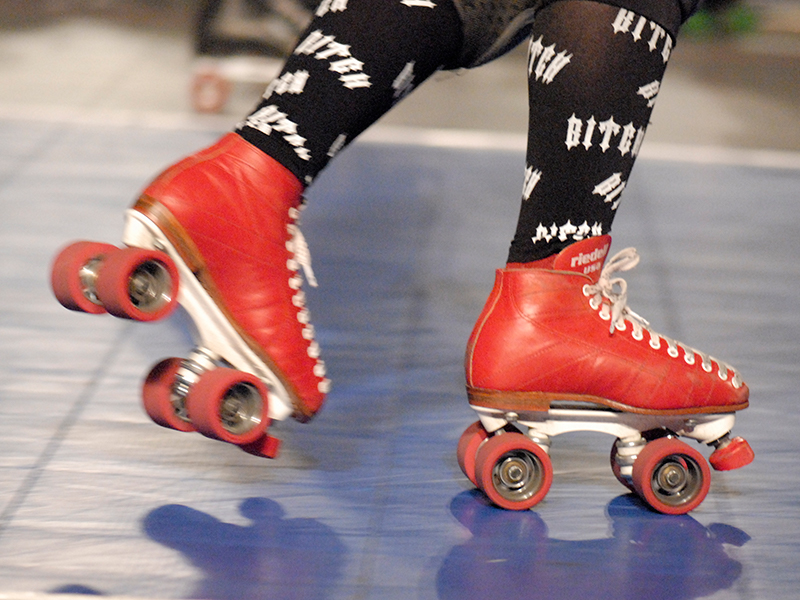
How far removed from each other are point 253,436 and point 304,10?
9.11ft

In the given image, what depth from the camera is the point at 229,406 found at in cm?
94

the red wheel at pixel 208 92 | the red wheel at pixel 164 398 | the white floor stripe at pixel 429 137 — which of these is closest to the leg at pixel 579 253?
the red wheel at pixel 164 398

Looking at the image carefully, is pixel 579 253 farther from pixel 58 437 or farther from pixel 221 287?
pixel 58 437

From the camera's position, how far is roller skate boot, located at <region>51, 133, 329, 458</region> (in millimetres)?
895

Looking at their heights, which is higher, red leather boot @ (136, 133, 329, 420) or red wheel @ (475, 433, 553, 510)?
red leather boot @ (136, 133, 329, 420)

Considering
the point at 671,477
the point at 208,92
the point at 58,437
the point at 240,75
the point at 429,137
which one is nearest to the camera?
the point at 671,477

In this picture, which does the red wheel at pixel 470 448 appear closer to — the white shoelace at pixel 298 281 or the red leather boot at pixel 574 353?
the red leather boot at pixel 574 353

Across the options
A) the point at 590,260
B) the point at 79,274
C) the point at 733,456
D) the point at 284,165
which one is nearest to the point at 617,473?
the point at 733,456

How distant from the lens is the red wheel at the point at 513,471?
0.96 meters

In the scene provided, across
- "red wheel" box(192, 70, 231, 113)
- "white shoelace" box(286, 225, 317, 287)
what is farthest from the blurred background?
"white shoelace" box(286, 225, 317, 287)

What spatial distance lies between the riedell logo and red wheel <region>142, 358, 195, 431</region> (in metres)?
0.41

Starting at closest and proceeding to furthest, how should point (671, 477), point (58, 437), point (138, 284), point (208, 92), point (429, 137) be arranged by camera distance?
point (138, 284), point (671, 477), point (58, 437), point (429, 137), point (208, 92)

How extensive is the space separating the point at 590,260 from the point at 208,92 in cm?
210

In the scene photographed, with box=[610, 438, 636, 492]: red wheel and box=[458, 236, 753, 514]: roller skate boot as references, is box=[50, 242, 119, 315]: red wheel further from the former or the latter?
box=[610, 438, 636, 492]: red wheel
